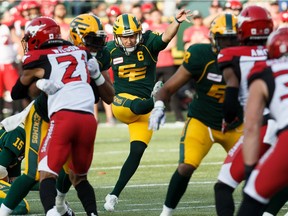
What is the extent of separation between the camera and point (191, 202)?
839 cm

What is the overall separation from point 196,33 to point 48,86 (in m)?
9.78

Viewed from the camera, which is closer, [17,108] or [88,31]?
[88,31]

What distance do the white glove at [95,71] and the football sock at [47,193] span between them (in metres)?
0.87

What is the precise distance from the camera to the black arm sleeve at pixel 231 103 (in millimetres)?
6344

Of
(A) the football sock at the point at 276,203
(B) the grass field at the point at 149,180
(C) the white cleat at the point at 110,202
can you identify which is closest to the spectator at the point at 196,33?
(B) the grass field at the point at 149,180

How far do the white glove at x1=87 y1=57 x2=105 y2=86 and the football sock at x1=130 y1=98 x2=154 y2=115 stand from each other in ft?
5.29

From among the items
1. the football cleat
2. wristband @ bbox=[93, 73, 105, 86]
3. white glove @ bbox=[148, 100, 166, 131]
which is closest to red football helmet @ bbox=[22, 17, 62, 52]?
wristband @ bbox=[93, 73, 105, 86]

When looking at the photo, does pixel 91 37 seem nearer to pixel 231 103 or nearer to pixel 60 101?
pixel 60 101

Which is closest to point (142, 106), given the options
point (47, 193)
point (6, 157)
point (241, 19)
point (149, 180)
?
point (149, 180)

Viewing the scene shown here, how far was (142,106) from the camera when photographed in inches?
346

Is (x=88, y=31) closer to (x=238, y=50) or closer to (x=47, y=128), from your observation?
(x=47, y=128)

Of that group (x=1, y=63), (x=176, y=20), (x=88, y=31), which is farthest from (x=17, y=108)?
(x=88, y=31)

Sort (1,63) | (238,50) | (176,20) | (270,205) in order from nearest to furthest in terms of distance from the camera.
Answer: (238,50) → (270,205) → (176,20) → (1,63)

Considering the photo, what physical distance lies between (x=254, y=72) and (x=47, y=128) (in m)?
2.01
